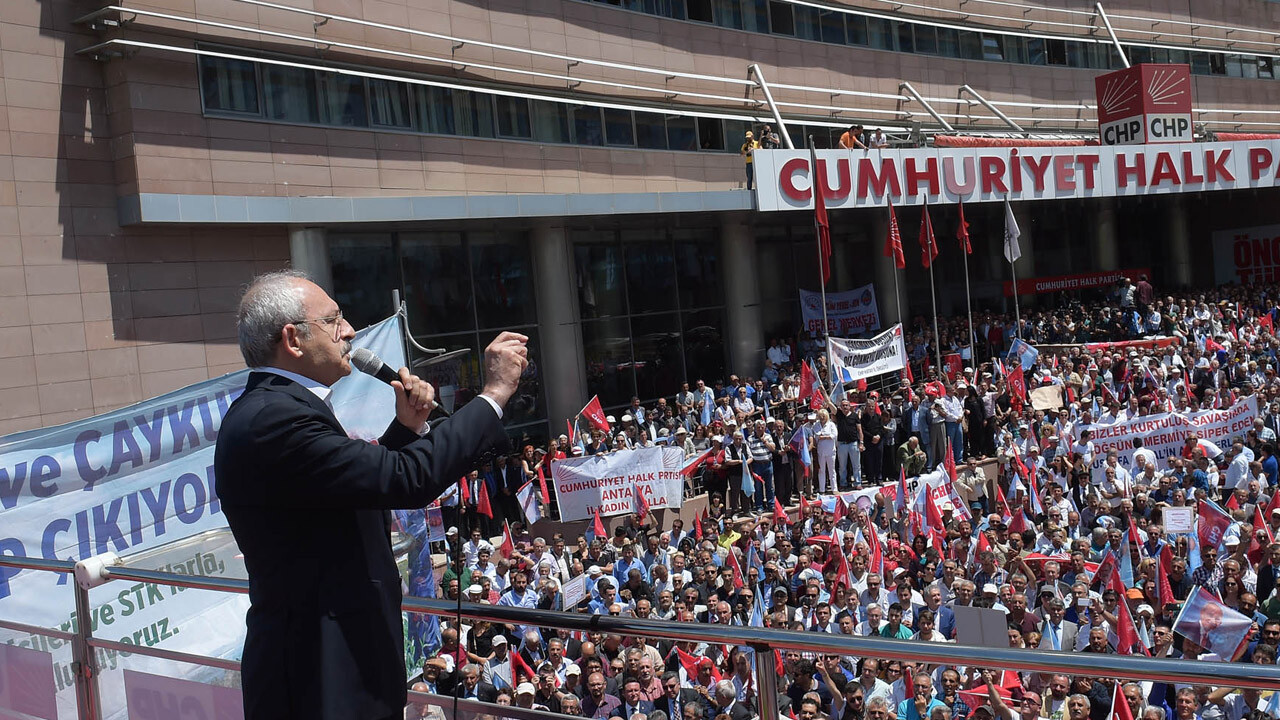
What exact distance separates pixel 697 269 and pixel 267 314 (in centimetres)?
2648

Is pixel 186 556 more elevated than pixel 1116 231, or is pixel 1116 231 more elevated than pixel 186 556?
pixel 1116 231

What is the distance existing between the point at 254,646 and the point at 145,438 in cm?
453

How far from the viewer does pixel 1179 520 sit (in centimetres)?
1220

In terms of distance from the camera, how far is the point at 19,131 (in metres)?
17.1

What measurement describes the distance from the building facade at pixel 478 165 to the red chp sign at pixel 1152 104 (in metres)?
3.10

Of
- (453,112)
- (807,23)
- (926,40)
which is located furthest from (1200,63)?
(453,112)

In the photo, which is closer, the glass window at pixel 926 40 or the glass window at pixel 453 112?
the glass window at pixel 453 112

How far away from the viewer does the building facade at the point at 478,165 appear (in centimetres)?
1775

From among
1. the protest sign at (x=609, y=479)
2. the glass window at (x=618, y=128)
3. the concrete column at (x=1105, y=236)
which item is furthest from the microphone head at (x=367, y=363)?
the concrete column at (x=1105, y=236)

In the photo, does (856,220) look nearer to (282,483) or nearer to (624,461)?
(624,461)

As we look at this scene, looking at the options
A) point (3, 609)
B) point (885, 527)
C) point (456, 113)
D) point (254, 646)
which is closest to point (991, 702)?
point (254, 646)

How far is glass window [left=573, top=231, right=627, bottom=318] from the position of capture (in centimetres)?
2602

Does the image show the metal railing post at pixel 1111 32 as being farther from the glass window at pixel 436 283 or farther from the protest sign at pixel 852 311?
the glass window at pixel 436 283

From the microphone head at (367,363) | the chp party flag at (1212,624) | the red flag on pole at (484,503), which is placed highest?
the microphone head at (367,363)
